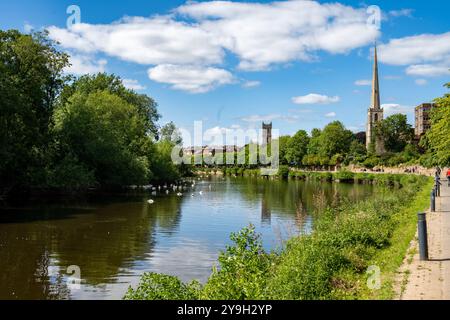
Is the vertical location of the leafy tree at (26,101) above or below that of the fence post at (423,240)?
above

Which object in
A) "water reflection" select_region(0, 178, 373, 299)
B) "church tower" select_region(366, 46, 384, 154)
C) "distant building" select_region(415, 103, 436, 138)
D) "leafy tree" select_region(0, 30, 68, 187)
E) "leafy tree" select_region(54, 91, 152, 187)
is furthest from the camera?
"church tower" select_region(366, 46, 384, 154)

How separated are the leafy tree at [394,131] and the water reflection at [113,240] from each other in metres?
93.8

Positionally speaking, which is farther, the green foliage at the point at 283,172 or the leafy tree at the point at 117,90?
the green foliage at the point at 283,172

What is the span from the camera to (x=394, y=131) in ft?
427

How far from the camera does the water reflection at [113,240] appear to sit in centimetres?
1744

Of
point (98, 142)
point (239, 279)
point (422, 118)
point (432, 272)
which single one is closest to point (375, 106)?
point (422, 118)

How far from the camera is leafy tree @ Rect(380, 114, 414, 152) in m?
129

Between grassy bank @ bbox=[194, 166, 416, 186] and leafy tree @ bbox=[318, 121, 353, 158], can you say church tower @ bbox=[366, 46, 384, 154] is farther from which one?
grassy bank @ bbox=[194, 166, 416, 186]

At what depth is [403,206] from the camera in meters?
29.2

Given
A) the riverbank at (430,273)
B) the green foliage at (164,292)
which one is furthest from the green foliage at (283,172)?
the green foliage at (164,292)

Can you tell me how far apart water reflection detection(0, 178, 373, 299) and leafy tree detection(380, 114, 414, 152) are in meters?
93.8

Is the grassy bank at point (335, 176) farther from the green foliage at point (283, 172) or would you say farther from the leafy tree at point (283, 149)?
the leafy tree at point (283, 149)

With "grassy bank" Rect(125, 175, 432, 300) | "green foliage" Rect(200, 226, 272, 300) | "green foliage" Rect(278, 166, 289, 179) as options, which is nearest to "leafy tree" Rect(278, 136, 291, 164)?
"green foliage" Rect(278, 166, 289, 179)

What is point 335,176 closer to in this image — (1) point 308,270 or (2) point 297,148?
(2) point 297,148
